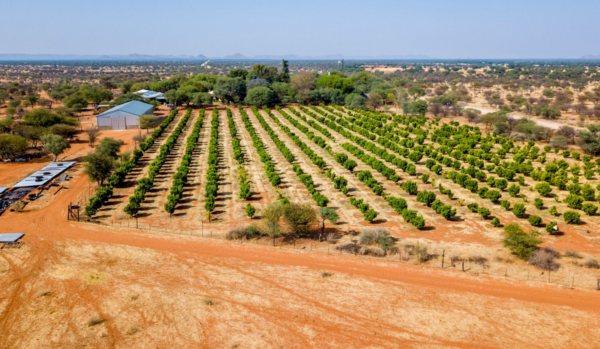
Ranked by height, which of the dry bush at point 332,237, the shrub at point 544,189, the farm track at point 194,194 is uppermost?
the shrub at point 544,189

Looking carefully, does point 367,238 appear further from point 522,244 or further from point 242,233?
point 522,244

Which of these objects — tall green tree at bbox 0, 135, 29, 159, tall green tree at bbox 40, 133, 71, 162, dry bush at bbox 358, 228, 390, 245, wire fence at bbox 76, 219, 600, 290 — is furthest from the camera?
tall green tree at bbox 40, 133, 71, 162

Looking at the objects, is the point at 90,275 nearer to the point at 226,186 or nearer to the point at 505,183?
the point at 226,186

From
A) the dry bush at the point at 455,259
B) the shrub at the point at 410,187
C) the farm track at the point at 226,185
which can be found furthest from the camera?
the shrub at the point at 410,187

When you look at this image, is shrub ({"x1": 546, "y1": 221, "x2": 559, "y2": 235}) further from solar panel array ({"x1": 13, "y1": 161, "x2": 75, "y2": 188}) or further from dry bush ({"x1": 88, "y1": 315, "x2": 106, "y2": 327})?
solar panel array ({"x1": 13, "y1": 161, "x2": 75, "y2": 188})

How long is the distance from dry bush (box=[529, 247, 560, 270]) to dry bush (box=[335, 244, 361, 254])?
1031 cm

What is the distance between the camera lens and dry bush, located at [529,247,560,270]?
23656 mm

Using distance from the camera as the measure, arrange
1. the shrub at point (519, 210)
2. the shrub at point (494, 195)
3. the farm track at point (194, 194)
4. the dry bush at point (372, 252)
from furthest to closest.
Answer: the shrub at point (494, 195) → the farm track at point (194, 194) → the shrub at point (519, 210) → the dry bush at point (372, 252)

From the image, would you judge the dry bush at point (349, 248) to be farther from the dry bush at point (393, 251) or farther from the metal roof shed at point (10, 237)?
the metal roof shed at point (10, 237)

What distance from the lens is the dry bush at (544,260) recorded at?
23.7m

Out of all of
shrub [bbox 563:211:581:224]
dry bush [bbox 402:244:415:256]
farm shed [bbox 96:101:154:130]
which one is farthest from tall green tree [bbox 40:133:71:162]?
shrub [bbox 563:211:581:224]

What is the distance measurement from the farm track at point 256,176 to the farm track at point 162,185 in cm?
760

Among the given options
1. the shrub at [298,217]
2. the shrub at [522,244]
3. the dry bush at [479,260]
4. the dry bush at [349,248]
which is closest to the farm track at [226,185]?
the shrub at [298,217]

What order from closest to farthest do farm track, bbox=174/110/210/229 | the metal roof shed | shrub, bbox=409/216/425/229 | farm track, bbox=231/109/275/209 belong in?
the metal roof shed < shrub, bbox=409/216/425/229 < farm track, bbox=174/110/210/229 < farm track, bbox=231/109/275/209
